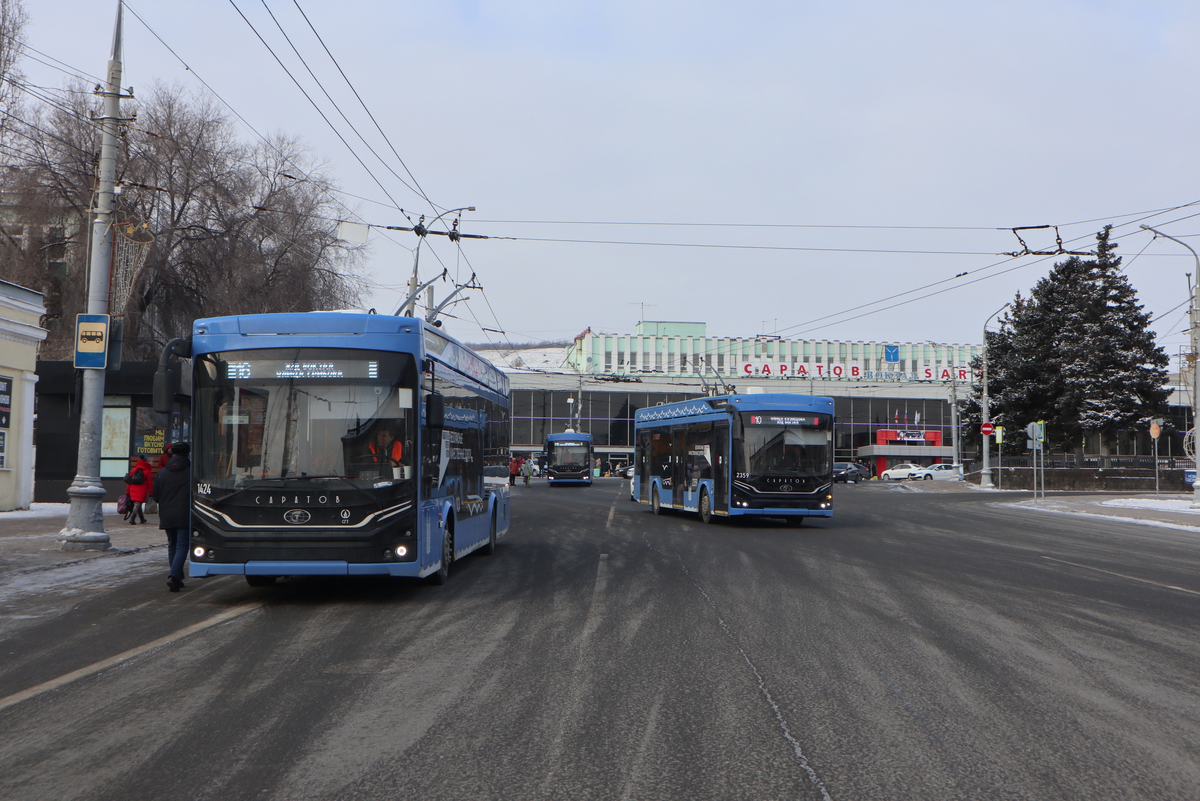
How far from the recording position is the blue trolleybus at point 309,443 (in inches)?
399

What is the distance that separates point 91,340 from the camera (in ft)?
52.4

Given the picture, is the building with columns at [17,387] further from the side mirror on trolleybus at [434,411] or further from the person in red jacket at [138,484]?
the side mirror on trolleybus at [434,411]

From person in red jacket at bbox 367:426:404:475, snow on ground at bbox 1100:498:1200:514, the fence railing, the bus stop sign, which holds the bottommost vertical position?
snow on ground at bbox 1100:498:1200:514

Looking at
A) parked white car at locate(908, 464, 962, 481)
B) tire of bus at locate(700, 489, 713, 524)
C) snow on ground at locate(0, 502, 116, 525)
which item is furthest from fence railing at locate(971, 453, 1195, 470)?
snow on ground at locate(0, 502, 116, 525)

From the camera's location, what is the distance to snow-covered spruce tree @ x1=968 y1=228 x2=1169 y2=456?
59188 millimetres

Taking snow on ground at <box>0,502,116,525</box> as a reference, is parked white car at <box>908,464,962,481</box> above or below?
above

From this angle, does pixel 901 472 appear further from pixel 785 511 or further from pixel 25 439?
pixel 25 439

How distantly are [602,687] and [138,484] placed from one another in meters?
17.1

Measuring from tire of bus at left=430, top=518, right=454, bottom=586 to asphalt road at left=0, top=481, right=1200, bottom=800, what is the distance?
39 cm

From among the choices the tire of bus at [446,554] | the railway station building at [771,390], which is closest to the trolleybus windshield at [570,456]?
the railway station building at [771,390]

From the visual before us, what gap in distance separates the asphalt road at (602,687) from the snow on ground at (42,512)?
1034 cm

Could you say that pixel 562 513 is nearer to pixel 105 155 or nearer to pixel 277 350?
pixel 105 155

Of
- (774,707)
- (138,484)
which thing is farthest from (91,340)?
(774,707)

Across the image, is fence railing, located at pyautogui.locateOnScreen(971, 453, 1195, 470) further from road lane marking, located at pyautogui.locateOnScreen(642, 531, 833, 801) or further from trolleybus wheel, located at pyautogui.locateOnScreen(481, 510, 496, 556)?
road lane marking, located at pyautogui.locateOnScreen(642, 531, 833, 801)
